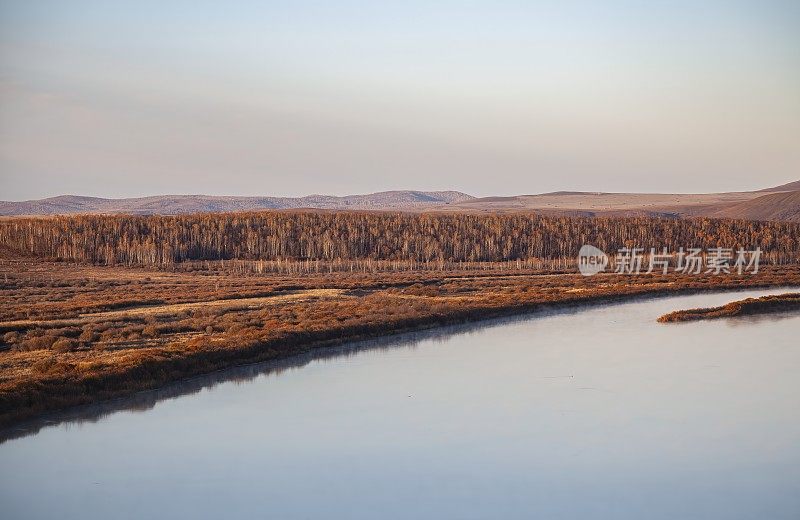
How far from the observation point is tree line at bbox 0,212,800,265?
72875 millimetres

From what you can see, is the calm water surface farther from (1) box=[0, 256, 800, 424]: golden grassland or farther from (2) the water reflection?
(1) box=[0, 256, 800, 424]: golden grassland

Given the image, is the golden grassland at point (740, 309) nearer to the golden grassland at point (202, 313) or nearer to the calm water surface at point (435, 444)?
the golden grassland at point (202, 313)

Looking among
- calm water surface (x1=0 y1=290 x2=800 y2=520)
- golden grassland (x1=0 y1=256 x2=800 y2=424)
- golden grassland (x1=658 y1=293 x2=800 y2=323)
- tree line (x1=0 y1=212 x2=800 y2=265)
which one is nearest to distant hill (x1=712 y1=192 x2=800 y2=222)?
tree line (x1=0 y1=212 x2=800 y2=265)

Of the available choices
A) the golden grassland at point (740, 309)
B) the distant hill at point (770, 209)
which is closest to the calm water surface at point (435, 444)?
the golden grassland at point (740, 309)

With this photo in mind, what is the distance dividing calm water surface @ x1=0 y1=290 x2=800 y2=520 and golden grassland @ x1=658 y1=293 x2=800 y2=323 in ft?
29.1

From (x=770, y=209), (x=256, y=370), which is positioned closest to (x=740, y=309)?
(x=256, y=370)

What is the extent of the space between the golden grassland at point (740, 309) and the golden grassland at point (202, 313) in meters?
5.45

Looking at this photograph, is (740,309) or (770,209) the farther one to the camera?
(770,209)

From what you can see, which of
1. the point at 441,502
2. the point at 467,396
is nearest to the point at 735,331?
the point at 467,396

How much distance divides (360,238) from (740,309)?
49793 mm

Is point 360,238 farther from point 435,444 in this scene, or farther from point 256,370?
point 435,444

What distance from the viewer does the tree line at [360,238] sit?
72.9 meters

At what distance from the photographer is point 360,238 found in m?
78.8

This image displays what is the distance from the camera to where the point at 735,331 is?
86.8 ft
